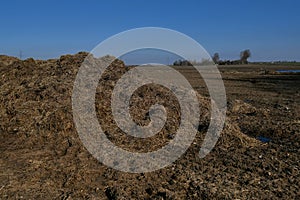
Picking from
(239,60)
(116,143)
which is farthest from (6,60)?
(239,60)

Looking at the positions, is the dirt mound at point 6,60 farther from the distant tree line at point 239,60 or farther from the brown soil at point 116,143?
the distant tree line at point 239,60

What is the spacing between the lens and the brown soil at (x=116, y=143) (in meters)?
3.47

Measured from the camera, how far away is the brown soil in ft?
11.4

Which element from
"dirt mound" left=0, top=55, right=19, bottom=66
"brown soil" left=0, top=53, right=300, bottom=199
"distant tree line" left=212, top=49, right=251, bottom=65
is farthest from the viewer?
"distant tree line" left=212, top=49, right=251, bottom=65

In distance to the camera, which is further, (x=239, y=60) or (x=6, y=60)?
(x=239, y=60)

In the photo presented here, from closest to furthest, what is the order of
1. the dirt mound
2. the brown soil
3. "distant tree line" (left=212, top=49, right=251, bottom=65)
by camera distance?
the brown soil, the dirt mound, "distant tree line" (left=212, top=49, right=251, bottom=65)

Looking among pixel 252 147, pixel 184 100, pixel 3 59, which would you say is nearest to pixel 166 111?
pixel 184 100

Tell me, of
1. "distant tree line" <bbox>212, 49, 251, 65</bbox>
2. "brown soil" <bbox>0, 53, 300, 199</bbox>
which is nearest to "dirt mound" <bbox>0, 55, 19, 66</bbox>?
"brown soil" <bbox>0, 53, 300, 199</bbox>

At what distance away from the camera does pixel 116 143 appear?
4.59 metres

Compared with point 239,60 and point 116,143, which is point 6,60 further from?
Answer: point 239,60

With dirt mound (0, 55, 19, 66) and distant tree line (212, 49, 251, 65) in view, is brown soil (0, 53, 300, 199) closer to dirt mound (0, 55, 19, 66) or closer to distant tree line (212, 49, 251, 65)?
dirt mound (0, 55, 19, 66)

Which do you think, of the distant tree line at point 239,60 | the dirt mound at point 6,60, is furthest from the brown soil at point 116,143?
the distant tree line at point 239,60

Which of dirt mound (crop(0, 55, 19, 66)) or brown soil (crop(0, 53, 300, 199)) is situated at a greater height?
dirt mound (crop(0, 55, 19, 66))

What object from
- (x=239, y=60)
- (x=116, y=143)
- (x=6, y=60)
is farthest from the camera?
(x=239, y=60)
